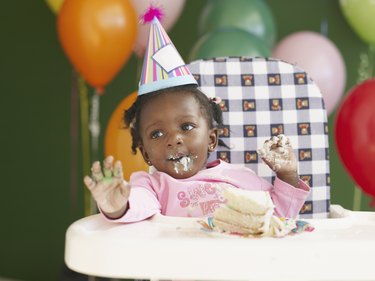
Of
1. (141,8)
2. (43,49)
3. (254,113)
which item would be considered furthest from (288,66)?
(43,49)

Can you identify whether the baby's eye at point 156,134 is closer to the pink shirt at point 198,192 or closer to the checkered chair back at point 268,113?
the pink shirt at point 198,192

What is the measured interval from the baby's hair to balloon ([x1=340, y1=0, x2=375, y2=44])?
1370 millimetres

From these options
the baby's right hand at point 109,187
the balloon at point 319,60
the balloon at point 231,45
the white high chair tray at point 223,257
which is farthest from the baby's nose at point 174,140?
the balloon at point 319,60

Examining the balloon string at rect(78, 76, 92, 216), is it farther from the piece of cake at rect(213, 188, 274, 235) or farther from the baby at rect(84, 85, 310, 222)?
the piece of cake at rect(213, 188, 274, 235)

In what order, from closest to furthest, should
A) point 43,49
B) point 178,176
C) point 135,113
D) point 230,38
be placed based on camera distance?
point 178,176 < point 135,113 < point 230,38 < point 43,49

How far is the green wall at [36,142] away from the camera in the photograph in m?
4.01

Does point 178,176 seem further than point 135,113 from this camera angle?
No

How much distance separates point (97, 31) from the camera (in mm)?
3000

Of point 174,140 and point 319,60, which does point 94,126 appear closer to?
point 319,60

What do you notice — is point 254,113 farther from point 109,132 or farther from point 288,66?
point 109,132

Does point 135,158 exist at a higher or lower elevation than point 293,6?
lower

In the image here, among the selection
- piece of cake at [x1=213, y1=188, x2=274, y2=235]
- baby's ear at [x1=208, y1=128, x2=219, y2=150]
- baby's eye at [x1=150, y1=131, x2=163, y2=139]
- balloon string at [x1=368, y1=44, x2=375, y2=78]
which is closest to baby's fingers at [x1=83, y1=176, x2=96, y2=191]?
piece of cake at [x1=213, y1=188, x2=274, y2=235]

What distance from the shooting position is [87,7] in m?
2.99

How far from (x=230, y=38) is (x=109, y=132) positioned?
1.95 feet
